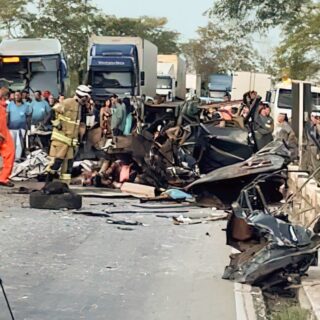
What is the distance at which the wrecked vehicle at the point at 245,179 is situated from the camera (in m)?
13.5

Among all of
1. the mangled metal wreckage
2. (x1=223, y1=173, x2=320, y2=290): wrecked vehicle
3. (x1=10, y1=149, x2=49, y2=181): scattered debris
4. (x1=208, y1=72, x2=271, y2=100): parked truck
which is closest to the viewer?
(x1=223, y1=173, x2=320, y2=290): wrecked vehicle

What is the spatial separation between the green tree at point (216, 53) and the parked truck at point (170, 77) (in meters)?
24.4

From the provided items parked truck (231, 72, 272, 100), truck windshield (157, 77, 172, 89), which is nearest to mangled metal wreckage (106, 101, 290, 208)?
parked truck (231, 72, 272, 100)

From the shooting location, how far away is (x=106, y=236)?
1165 centimetres

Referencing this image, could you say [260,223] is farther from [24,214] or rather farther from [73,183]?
[73,183]

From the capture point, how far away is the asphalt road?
780 centimetres

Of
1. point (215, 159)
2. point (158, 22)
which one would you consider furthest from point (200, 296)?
point (158, 22)

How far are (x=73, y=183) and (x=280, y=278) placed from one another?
936 centimetres

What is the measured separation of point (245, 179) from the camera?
14086mm

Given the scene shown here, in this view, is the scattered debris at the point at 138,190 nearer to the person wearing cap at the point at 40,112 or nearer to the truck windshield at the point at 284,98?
the person wearing cap at the point at 40,112

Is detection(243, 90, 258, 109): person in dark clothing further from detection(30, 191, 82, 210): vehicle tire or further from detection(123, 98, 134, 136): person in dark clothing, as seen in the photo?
detection(30, 191, 82, 210): vehicle tire

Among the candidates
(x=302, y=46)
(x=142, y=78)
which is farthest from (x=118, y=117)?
(x=302, y=46)

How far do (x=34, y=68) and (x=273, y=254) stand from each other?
24668 mm

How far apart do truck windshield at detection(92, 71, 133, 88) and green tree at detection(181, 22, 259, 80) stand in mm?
44093
